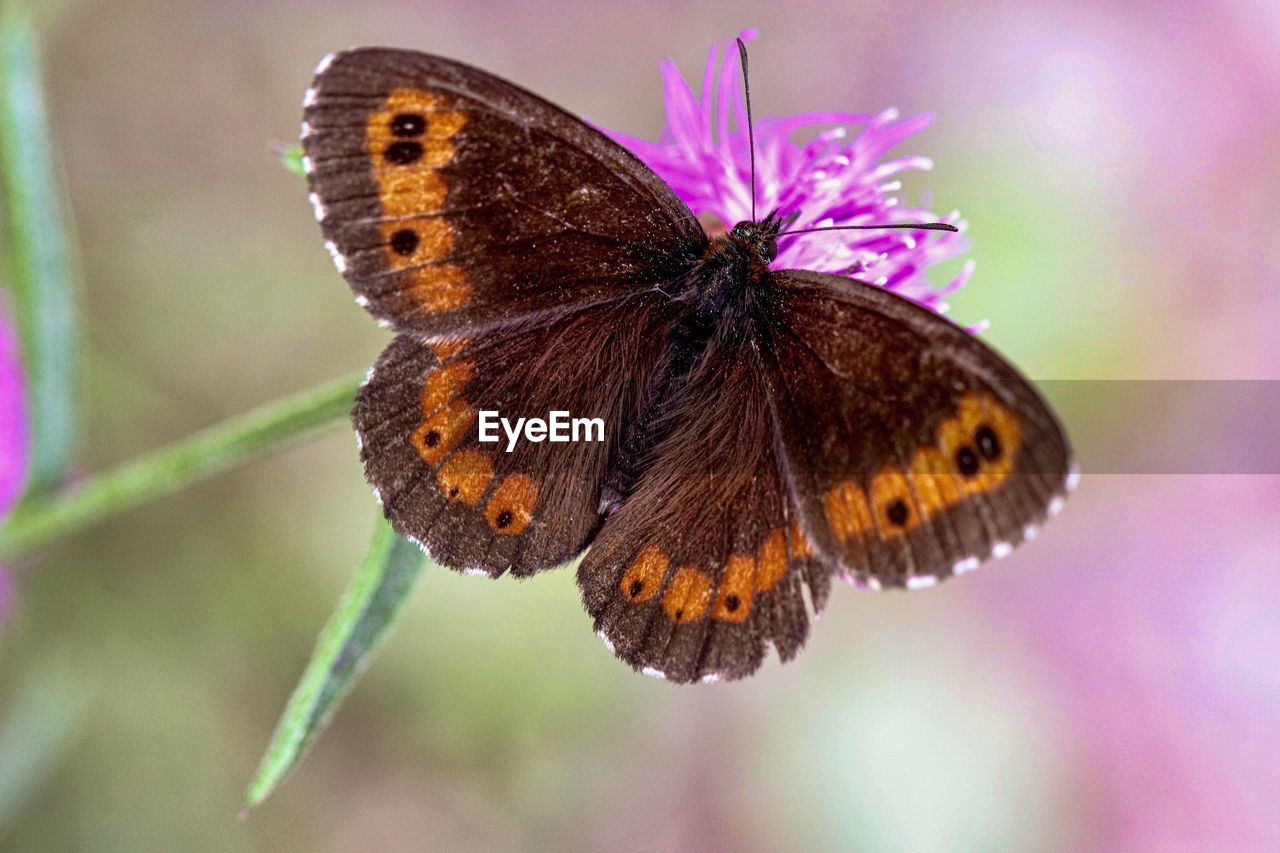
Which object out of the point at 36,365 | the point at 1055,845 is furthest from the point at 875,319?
the point at 1055,845

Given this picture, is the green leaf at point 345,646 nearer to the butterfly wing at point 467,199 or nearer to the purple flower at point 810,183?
the butterfly wing at point 467,199

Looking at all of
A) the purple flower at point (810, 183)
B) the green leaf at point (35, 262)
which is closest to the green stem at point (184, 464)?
the green leaf at point (35, 262)

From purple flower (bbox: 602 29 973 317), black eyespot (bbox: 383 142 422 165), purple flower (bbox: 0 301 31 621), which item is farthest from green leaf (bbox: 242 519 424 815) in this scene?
purple flower (bbox: 0 301 31 621)

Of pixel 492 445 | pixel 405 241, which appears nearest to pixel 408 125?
pixel 405 241

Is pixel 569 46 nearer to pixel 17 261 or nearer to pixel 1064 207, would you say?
pixel 1064 207

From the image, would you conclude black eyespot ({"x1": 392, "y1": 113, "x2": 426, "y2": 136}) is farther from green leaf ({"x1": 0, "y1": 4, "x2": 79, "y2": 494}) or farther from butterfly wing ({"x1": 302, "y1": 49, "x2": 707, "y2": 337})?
green leaf ({"x1": 0, "y1": 4, "x2": 79, "y2": 494})

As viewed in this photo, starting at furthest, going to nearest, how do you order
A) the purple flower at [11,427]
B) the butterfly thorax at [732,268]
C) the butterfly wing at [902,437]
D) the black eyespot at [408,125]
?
the purple flower at [11,427] → the butterfly thorax at [732,268] → the black eyespot at [408,125] → the butterfly wing at [902,437]
